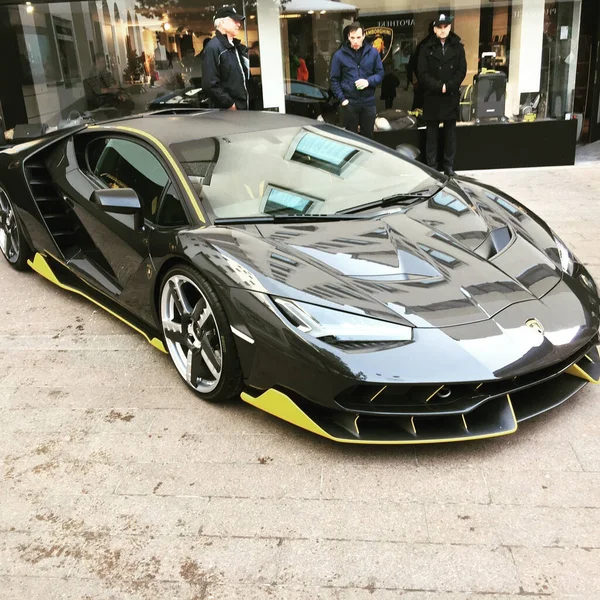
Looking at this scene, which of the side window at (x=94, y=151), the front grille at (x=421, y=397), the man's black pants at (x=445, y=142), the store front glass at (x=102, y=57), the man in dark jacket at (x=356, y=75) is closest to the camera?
the front grille at (x=421, y=397)

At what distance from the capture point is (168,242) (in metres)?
3.15

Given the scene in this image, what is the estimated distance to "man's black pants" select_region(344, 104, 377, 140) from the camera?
307 inches

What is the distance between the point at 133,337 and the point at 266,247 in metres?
1.41

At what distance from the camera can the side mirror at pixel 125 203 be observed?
3.29m

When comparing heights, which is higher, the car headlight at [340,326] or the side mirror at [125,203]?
the side mirror at [125,203]

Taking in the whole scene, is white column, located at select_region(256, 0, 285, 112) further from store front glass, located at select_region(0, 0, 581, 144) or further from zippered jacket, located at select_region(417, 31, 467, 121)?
zippered jacket, located at select_region(417, 31, 467, 121)

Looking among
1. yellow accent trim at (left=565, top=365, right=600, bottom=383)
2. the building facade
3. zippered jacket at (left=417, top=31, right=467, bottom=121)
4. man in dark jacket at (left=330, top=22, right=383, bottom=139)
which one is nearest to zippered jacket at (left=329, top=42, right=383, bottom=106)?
man in dark jacket at (left=330, top=22, right=383, bottom=139)

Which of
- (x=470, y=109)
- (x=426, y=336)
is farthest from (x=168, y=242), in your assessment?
(x=470, y=109)

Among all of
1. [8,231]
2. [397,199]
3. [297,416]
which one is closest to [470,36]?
[397,199]

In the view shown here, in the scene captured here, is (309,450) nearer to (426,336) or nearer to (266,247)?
(426,336)

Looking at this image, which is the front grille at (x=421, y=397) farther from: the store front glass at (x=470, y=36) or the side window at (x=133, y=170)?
the store front glass at (x=470, y=36)

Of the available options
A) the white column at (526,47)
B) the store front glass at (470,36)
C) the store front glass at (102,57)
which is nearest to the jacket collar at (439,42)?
the store front glass at (470,36)

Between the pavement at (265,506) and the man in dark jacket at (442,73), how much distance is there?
5.60 meters

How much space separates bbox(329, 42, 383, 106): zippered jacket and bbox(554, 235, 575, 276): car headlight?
4.81 metres
